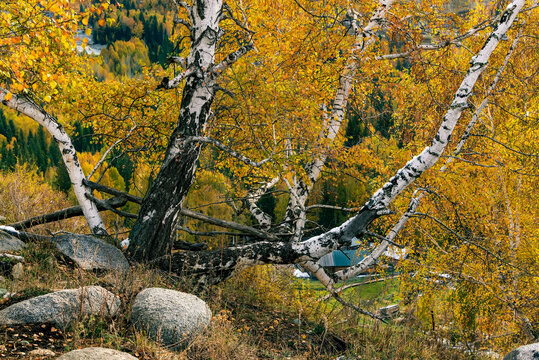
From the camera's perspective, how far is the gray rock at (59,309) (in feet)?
12.2

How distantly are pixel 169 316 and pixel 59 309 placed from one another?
987 mm

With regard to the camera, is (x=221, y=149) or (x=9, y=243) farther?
(x=221, y=149)

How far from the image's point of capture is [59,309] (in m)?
3.84

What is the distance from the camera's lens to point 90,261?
5316 mm

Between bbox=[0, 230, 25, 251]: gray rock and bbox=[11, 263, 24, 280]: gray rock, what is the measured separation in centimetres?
51

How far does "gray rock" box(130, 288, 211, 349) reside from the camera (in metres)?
3.91

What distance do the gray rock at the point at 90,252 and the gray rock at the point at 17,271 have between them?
22.6 inches

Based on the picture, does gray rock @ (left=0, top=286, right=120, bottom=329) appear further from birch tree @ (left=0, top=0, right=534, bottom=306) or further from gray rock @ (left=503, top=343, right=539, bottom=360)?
gray rock @ (left=503, top=343, right=539, bottom=360)

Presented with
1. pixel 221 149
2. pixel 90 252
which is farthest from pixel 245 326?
pixel 221 149

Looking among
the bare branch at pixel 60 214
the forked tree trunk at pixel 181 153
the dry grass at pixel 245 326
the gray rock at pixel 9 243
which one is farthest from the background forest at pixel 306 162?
the forked tree trunk at pixel 181 153

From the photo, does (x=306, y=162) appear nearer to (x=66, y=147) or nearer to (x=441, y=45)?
(x=441, y=45)

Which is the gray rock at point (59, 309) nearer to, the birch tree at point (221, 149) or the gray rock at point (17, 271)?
the gray rock at point (17, 271)

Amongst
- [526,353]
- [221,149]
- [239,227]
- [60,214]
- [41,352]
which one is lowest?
[526,353]

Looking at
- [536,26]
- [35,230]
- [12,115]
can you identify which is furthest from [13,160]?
[536,26]
